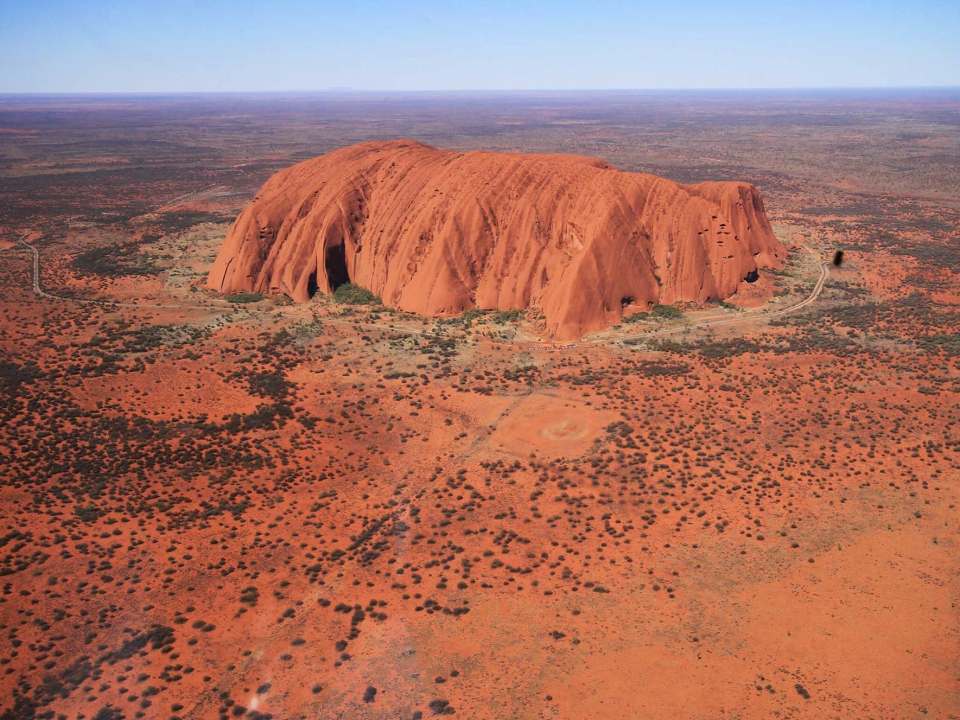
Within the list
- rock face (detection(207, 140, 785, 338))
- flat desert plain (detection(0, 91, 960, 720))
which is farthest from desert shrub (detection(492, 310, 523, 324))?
rock face (detection(207, 140, 785, 338))

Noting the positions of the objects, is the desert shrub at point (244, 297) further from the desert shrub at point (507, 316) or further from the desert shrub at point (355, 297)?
the desert shrub at point (507, 316)

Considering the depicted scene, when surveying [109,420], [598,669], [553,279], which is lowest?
[598,669]

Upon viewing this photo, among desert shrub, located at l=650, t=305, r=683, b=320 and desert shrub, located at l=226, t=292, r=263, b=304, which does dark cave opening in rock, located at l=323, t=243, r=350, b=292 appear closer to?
desert shrub, located at l=226, t=292, r=263, b=304

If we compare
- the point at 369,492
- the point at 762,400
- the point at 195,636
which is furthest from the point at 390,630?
the point at 762,400

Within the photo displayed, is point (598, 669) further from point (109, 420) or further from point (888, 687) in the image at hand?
point (109, 420)

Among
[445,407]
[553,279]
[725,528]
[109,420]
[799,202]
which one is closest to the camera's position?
[725,528]

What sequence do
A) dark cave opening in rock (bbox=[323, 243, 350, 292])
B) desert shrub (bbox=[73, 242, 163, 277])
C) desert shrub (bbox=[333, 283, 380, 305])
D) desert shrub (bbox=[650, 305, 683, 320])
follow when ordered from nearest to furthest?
desert shrub (bbox=[650, 305, 683, 320]), desert shrub (bbox=[333, 283, 380, 305]), dark cave opening in rock (bbox=[323, 243, 350, 292]), desert shrub (bbox=[73, 242, 163, 277])
